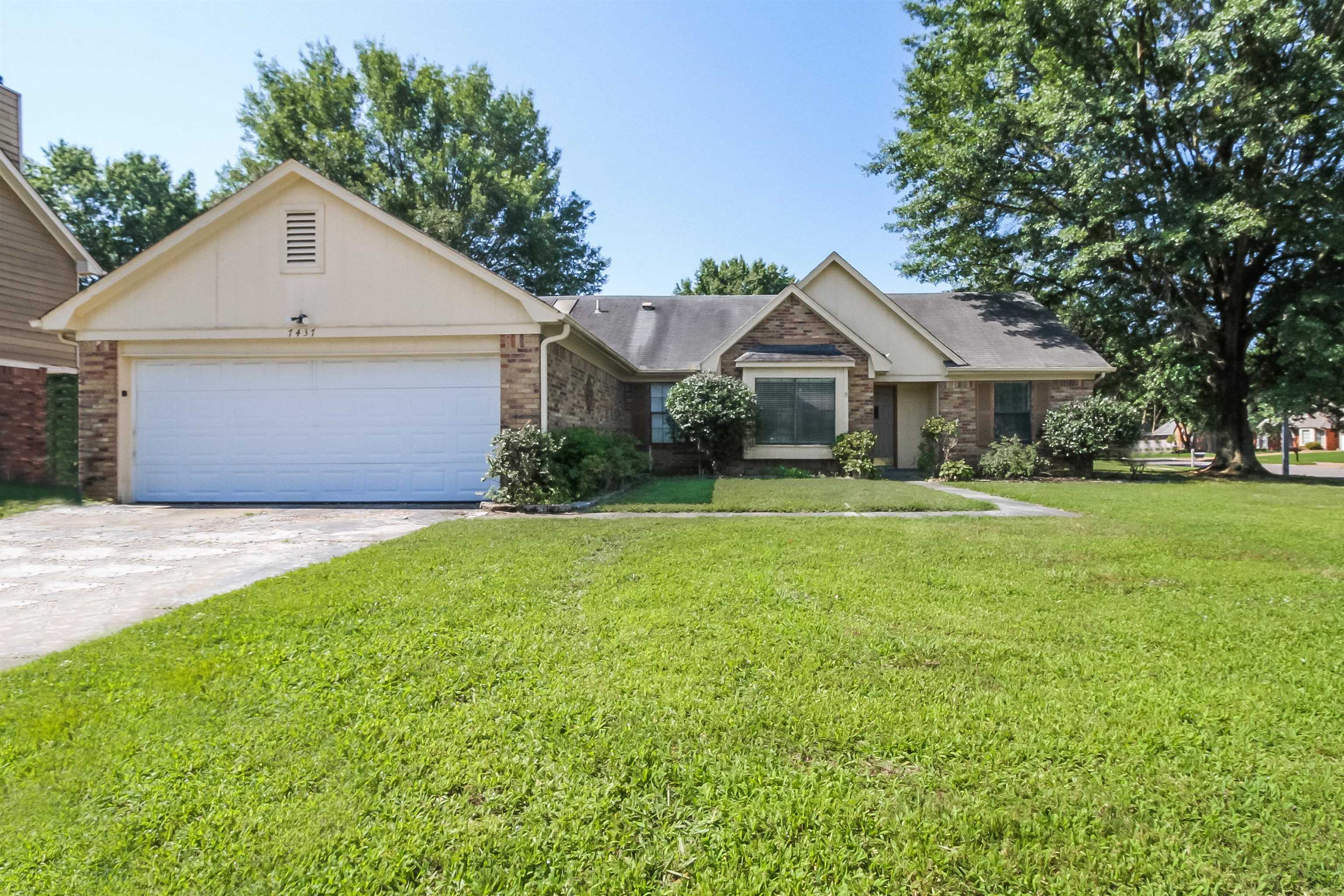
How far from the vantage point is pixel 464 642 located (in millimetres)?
3607

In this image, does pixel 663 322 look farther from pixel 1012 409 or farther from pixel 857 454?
pixel 1012 409

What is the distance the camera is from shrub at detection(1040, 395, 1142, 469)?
1582 cm

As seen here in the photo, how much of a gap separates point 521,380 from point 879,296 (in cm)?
1033

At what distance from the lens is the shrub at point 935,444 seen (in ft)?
52.1

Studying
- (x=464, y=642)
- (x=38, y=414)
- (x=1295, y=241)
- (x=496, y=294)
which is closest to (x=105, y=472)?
(x=38, y=414)

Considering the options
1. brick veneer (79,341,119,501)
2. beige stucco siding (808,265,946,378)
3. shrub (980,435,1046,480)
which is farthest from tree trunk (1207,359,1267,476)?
brick veneer (79,341,119,501)

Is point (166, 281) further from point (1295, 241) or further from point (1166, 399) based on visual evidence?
point (1295, 241)

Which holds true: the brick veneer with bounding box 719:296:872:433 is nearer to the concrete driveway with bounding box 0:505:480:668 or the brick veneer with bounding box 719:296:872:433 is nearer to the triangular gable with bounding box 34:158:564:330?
the triangular gable with bounding box 34:158:564:330

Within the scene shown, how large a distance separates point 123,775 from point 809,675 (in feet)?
8.96

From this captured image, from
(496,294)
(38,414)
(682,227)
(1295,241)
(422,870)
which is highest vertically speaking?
(682,227)

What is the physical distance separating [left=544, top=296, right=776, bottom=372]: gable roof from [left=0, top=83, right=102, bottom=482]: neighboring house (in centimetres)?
1116

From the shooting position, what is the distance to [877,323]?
1700 cm

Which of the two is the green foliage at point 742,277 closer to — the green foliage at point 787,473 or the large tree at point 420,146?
the large tree at point 420,146

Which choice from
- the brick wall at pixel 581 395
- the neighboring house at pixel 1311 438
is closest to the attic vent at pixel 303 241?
the brick wall at pixel 581 395
